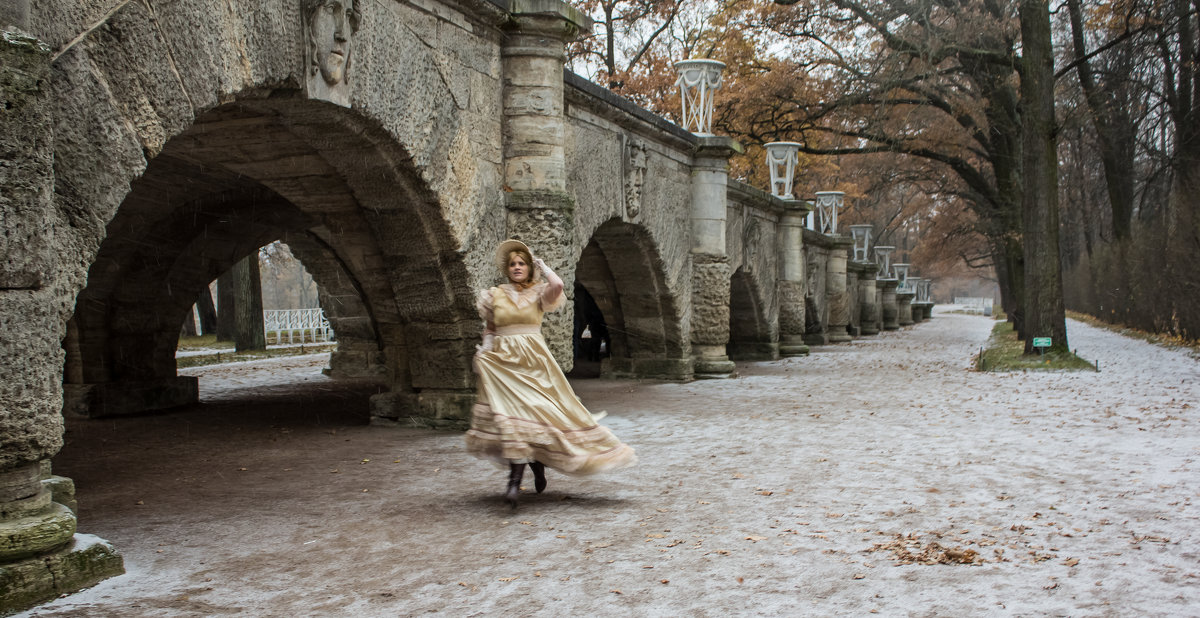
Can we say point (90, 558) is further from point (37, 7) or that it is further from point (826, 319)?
point (826, 319)

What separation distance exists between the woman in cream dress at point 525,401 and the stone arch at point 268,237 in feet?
5.31

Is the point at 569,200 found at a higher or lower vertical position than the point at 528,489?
higher

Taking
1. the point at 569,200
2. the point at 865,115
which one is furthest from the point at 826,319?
the point at 569,200

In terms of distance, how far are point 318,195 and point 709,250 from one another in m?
6.92

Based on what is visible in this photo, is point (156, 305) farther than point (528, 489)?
Yes

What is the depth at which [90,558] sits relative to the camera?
4082 mm

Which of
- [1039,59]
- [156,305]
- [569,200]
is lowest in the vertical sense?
[156,305]

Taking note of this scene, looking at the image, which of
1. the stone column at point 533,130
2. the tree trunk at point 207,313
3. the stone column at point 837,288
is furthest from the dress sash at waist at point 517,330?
the tree trunk at point 207,313

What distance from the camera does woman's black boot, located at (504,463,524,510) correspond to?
545 cm

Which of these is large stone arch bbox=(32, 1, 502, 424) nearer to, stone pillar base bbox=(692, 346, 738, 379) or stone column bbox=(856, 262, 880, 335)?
stone pillar base bbox=(692, 346, 738, 379)

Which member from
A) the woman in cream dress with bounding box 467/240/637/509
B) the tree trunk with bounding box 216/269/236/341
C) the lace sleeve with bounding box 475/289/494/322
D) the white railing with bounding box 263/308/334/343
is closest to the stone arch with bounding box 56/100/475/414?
the lace sleeve with bounding box 475/289/494/322

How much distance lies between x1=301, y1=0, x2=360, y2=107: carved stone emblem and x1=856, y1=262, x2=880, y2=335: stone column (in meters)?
25.9

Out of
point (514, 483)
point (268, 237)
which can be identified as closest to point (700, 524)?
point (514, 483)

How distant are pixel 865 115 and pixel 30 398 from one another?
19502 millimetres
